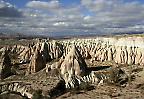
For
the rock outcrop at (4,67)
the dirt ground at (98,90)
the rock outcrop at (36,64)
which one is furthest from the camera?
the rock outcrop at (36,64)

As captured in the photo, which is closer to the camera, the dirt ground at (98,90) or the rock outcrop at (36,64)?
the dirt ground at (98,90)

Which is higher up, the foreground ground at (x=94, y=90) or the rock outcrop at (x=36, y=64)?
the rock outcrop at (x=36, y=64)

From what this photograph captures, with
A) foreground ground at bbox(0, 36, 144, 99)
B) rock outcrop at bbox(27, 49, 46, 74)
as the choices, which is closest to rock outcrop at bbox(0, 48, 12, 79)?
foreground ground at bbox(0, 36, 144, 99)

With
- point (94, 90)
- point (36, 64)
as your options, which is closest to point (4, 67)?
point (36, 64)

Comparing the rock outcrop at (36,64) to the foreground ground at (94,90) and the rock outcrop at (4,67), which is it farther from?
the foreground ground at (94,90)

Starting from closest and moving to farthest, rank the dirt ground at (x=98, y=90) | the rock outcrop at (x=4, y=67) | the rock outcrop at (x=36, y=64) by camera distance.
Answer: the dirt ground at (x=98, y=90) < the rock outcrop at (x=4, y=67) < the rock outcrop at (x=36, y=64)

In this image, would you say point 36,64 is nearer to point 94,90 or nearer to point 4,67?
point 4,67

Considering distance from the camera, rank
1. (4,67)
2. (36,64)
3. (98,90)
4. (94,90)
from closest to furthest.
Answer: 1. (98,90)
2. (94,90)
3. (4,67)
4. (36,64)

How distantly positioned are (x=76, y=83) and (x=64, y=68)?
514 centimetres

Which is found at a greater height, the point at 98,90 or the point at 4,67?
the point at 4,67

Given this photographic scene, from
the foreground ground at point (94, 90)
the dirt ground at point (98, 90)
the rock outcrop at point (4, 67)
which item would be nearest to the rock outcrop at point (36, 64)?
the rock outcrop at point (4, 67)

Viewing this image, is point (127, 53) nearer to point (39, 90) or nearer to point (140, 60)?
point (140, 60)

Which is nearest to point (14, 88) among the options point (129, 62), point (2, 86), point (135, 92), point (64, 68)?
point (2, 86)

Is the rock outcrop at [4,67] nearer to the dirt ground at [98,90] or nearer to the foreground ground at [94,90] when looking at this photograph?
the foreground ground at [94,90]
